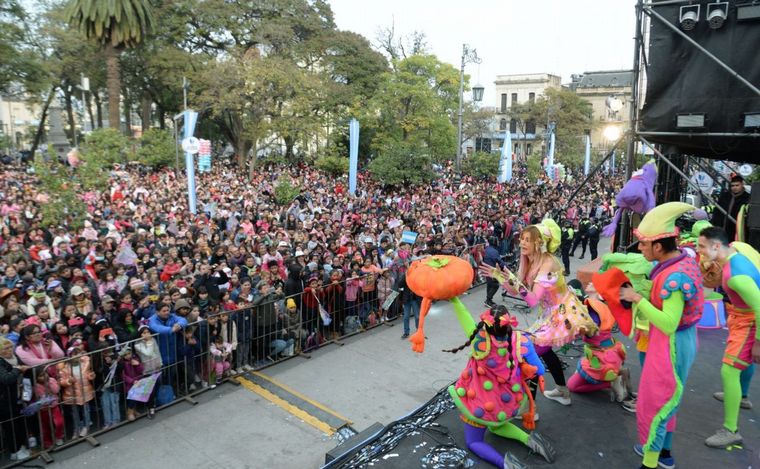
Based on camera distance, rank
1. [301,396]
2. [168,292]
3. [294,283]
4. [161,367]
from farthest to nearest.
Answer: [294,283]
[168,292]
[301,396]
[161,367]

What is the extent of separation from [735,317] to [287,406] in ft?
16.5

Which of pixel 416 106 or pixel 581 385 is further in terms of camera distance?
pixel 416 106

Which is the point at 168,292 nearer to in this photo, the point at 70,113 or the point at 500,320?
the point at 500,320

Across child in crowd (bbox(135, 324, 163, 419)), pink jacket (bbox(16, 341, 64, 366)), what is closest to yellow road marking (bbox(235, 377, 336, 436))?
child in crowd (bbox(135, 324, 163, 419))

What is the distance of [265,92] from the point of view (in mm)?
25719

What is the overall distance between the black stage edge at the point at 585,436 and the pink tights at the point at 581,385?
0.25 ft

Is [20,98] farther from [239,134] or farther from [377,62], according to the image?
[377,62]

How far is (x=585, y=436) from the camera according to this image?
4.27 m

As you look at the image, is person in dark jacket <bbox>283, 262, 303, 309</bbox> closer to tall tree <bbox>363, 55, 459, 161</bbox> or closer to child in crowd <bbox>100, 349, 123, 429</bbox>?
child in crowd <bbox>100, 349, 123, 429</bbox>

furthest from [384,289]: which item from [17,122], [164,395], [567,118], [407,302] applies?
[17,122]

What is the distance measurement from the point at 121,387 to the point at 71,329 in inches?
36.3

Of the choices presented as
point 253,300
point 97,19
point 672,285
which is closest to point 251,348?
point 253,300

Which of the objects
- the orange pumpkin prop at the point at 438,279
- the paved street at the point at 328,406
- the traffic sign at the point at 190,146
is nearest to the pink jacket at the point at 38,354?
the paved street at the point at 328,406

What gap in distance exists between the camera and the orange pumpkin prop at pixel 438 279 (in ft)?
13.2
